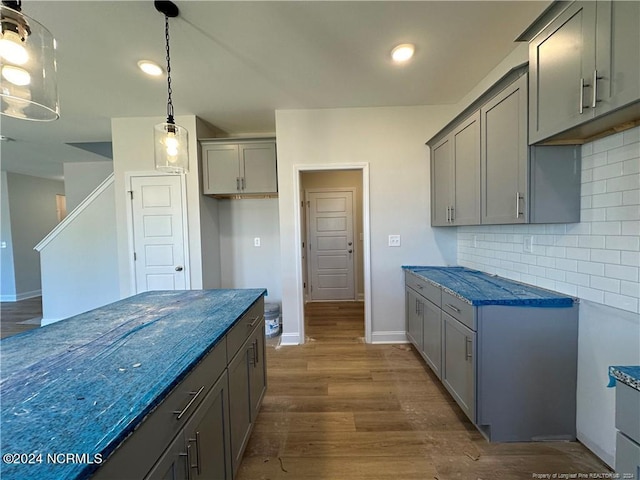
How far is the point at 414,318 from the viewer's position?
110 inches

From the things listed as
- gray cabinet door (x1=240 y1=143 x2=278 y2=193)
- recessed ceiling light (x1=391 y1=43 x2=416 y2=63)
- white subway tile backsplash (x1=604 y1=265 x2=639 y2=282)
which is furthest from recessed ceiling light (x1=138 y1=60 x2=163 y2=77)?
white subway tile backsplash (x1=604 y1=265 x2=639 y2=282)

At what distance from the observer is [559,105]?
1398mm

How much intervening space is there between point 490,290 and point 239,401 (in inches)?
69.7

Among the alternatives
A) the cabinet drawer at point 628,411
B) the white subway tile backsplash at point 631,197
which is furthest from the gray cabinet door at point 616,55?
the cabinet drawer at point 628,411

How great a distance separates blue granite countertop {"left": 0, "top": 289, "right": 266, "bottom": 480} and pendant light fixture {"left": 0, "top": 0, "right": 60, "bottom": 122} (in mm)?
1017

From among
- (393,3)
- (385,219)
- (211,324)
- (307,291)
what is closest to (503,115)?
(393,3)

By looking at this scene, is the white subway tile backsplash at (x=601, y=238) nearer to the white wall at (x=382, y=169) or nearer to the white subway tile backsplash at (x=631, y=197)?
the white subway tile backsplash at (x=631, y=197)

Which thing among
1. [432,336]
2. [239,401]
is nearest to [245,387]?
[239,401]

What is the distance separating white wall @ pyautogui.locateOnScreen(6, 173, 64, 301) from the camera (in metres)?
5.71

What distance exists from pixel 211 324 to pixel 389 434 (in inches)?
55.1

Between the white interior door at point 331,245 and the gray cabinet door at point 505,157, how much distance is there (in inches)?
121

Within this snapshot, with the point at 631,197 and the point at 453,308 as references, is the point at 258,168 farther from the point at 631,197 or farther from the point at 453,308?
the point at 631,197

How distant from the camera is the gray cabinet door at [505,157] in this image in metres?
1.67

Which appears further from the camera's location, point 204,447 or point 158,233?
point 158,233
